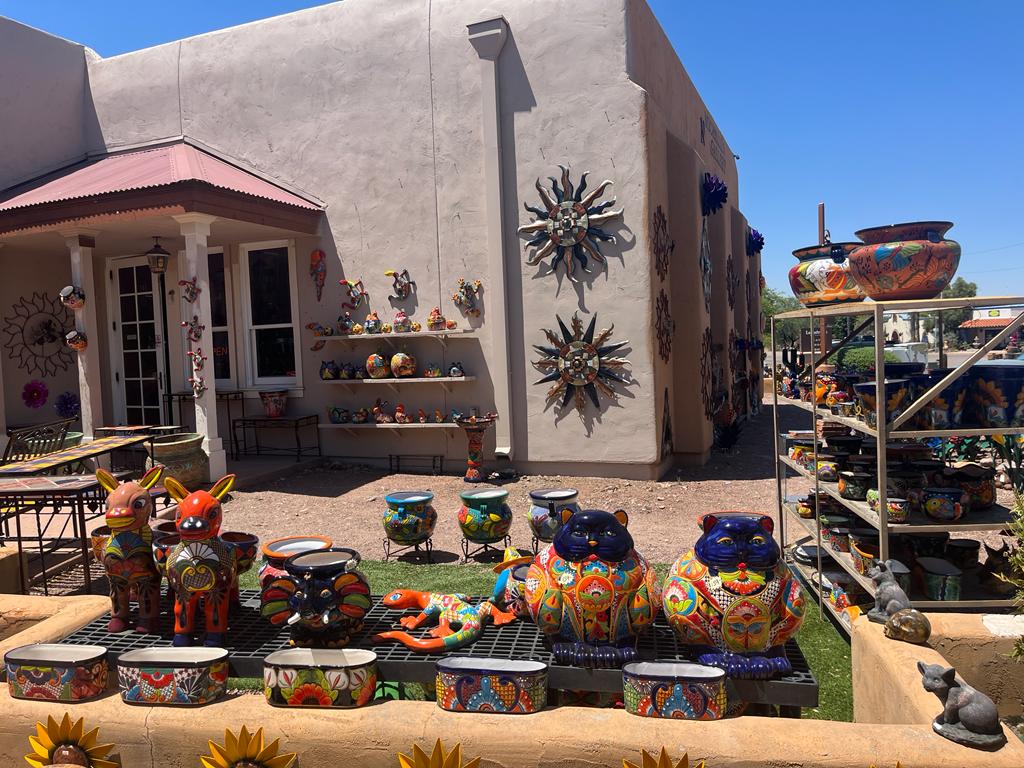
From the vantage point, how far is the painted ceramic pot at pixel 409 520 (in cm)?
519

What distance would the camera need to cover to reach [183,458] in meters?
7.58

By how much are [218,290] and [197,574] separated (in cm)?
835

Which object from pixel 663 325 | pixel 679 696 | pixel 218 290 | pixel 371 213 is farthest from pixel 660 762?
pixel 218 290

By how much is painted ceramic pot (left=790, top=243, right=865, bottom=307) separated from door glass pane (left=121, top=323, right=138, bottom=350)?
9.50 metres

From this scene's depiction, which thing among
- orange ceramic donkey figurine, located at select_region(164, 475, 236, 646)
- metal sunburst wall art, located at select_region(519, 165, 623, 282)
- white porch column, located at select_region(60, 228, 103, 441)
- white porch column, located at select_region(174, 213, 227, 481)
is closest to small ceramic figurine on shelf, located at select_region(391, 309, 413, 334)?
metal sunburst wall art, located at select_region(519, 165, 623, 282)

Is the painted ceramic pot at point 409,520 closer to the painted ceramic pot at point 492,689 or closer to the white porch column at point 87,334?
the painted ceramic pot at point 492,689

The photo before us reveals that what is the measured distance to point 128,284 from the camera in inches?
419

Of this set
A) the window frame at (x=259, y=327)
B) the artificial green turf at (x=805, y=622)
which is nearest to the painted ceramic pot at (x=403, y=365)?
the window frame at (x=259, y=327)

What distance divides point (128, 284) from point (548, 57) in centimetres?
684

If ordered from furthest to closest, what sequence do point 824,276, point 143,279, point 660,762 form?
point 143,279, point 824,276, point 660,762

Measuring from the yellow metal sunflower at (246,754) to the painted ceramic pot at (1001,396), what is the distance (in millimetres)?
3408

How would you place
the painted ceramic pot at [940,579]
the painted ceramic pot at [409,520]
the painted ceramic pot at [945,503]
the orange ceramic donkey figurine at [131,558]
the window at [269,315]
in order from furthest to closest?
the window at [269,315] < the painted ceramic pot at [409,520] < the painted ceramic pot at [940,579] < the painted ceramic pot at [945,503] < the orange ceramic donkey figurine at [131,558]

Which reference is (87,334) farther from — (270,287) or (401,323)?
(401,323)

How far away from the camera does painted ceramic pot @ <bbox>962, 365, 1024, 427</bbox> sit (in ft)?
11.4
